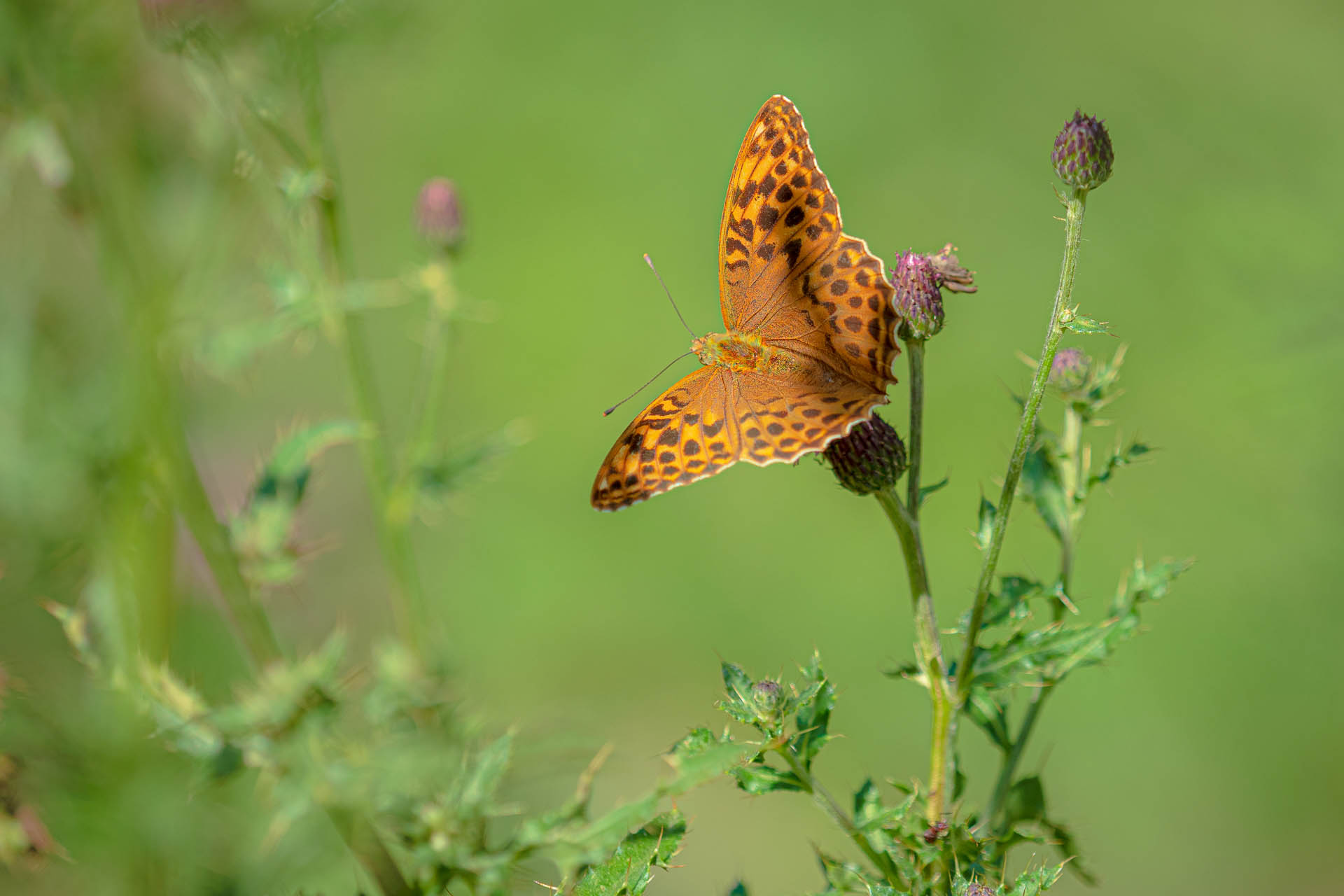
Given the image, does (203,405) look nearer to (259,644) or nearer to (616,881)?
(259,644)

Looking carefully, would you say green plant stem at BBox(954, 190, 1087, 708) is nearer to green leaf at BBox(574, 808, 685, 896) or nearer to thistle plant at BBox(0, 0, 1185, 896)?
thistle plant at BBox(0, 0, 1185, 896)

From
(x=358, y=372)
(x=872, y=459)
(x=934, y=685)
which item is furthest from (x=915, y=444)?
(x=358, y=372)

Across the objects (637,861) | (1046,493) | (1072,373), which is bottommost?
(637,861)

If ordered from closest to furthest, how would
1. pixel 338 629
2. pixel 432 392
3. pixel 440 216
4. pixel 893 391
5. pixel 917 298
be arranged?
pixel 917 298 < pixel 338 629 < pixel 432 392 < pixel 440 216 < pixel 893 391

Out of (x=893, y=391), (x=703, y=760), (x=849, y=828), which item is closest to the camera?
(x=703, y=760)

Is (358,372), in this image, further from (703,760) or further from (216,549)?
(703,760)

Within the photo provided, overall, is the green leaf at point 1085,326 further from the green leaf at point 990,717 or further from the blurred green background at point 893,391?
the blurred green background at point 893,391

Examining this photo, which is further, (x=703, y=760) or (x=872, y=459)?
→ (x=872, y=459)
